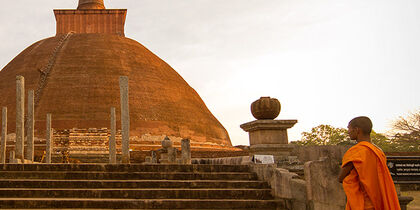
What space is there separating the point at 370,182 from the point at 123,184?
4.07m

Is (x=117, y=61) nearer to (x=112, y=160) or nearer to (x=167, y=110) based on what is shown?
(x=167, y=110)

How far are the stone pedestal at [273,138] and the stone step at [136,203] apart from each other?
1584 millimetres

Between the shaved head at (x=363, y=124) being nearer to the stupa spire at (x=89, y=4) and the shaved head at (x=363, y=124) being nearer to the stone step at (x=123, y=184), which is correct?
the stone step at (x=123, y=184)

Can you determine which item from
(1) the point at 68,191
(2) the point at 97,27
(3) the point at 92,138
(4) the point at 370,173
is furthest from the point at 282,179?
(2) the point at 97,27

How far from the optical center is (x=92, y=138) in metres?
24.9

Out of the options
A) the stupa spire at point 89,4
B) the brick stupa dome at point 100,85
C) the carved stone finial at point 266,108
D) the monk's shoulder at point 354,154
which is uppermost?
the stupa spire at point 89,4

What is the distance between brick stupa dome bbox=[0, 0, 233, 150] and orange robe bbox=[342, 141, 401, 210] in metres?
23.4

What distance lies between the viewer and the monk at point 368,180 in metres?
2.85

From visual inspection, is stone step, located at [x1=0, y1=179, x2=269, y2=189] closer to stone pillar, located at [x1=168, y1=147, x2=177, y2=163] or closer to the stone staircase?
the stone staircase

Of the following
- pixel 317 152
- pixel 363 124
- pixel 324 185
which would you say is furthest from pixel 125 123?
pixel 363 124

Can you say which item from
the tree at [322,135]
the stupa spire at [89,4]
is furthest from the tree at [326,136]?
the stupa spire at [89,4]

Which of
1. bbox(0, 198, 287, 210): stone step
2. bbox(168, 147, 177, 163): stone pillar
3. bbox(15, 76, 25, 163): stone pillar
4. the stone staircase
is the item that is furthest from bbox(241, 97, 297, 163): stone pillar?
bbox(15, 76, 25, 163): stone pillar

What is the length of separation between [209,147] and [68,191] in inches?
897

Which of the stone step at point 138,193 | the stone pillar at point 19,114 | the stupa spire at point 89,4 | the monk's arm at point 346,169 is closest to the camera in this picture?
the monk's arm at point 346,169
